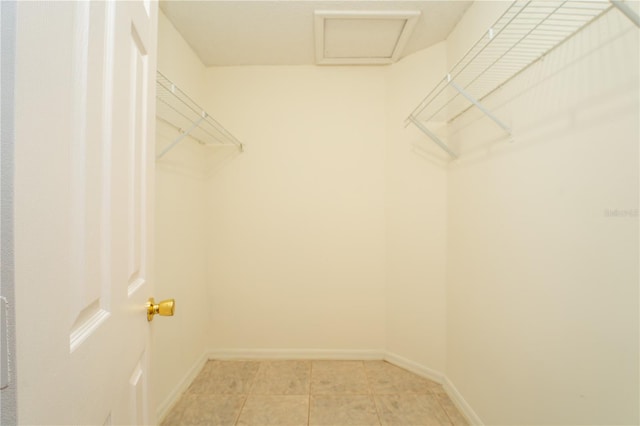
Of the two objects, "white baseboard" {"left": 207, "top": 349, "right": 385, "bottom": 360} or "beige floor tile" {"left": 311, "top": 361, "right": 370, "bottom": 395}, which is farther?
"white baseboard" {"left": 207, "top": 349, "right": 385, "bottom": 360}

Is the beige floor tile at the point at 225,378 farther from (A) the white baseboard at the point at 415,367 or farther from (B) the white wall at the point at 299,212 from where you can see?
(A) the white baseboard at the point at 415,367

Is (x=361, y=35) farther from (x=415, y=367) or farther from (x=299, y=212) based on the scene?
(x=415, y=367)

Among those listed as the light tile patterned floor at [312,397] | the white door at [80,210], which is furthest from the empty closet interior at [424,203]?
the white door at [80,210]

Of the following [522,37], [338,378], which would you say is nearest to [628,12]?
[522,37]

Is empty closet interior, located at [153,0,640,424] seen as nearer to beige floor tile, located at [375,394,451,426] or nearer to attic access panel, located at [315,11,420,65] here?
attic access panel, located at [315,11,420,65]

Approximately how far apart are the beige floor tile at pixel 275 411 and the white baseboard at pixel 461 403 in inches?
36.2

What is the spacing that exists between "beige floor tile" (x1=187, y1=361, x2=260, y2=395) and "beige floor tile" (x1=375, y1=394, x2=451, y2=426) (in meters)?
0.89

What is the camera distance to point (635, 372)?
75 cm

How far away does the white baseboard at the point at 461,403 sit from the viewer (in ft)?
4.75

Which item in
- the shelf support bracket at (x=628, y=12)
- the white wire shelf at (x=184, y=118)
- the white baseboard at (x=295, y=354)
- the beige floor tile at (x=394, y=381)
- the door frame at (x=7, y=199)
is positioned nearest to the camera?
the door frame at (x=7, y=199)

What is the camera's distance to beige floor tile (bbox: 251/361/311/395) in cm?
177

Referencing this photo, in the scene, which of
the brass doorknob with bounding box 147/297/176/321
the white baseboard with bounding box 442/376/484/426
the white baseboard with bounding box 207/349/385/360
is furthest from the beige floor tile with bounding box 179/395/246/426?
the white baseboard with bounding box 442/376/484/426

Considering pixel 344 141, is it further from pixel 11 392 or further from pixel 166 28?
pixel 11 392

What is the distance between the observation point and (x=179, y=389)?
1720 mm
